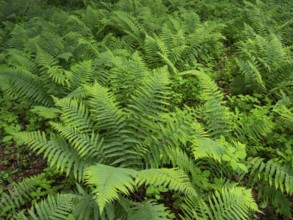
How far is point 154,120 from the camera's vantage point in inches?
162

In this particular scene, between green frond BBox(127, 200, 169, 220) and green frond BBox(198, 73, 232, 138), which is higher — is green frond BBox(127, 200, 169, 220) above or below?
below

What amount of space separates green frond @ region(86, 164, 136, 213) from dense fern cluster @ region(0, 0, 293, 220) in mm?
10

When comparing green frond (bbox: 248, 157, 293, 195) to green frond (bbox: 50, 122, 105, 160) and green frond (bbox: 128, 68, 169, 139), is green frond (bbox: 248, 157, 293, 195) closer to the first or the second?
green frond (bbox: 128, 68, 169, 139)

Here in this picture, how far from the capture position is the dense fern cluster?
2.84 metres

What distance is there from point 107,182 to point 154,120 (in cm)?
182

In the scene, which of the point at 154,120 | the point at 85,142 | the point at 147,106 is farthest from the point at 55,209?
the point at 154,120

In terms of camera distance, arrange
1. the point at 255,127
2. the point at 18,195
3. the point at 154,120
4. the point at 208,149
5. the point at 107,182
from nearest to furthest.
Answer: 1. the point at 107,182
2. the point at 208,149
3. the point at 18,195
4. the point at 255,127
5. the point at 154,120

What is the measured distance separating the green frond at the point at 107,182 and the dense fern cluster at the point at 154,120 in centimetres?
1

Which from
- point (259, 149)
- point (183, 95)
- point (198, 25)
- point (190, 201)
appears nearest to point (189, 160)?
point (190, 201)

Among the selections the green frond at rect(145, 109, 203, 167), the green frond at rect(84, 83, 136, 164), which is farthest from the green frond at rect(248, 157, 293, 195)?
the green frond at rect(84, 83, 136, 164)

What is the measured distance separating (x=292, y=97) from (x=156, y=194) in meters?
2.96

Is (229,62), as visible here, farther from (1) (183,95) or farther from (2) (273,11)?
(2) (273,11)

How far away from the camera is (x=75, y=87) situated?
4535 millimetres

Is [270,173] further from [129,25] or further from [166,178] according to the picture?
[129,25]
